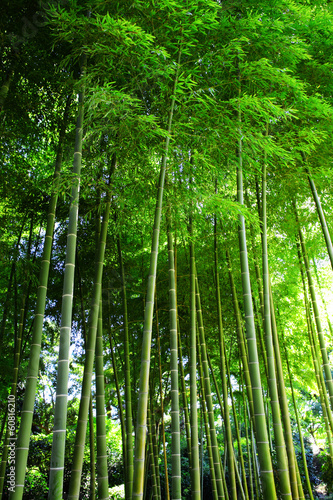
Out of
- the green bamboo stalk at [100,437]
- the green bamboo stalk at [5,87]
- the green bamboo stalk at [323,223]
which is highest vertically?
the green bamboo stalk at [5,87]

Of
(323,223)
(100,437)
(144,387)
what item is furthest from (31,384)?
(323,223)

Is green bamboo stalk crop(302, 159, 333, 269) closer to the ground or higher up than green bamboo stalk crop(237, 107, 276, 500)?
higher up

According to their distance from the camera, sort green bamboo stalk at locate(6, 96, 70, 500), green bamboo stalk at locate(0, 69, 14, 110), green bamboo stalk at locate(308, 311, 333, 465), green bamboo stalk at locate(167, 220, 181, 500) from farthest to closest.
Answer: green bamboo stalk at locate(308, 311, 333, 465) < green bamboo stalk at locate(0, 69, 14, 110) < green bamboo stalk at locate(167, 220, 181, 500) < green bamboo stalk at locate(6, 96, 70, 500)

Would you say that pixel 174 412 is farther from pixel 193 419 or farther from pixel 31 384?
pixel 31 384

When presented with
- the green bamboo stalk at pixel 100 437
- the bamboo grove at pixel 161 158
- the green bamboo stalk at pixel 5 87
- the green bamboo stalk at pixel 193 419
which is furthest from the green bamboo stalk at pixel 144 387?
the green bamboo stalk at pixel 5 87

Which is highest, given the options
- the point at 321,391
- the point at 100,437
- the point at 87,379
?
the point at 321,391

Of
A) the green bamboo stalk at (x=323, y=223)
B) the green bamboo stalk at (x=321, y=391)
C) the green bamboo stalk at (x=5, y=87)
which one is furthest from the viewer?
the green bamboo stalk at (x=321, y=391)

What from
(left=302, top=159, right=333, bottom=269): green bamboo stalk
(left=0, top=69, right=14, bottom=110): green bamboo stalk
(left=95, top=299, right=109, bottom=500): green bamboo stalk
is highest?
(left=0, top=69, right=14, bottom=110): green bamboo stalk

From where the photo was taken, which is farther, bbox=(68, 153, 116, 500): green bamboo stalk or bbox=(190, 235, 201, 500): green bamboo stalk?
bbox=(190, 235, 201, 500): green bamboo stalk

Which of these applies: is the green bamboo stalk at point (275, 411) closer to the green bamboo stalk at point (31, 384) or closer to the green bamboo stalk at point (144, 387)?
the green bamboo stalk at point (144, 387)

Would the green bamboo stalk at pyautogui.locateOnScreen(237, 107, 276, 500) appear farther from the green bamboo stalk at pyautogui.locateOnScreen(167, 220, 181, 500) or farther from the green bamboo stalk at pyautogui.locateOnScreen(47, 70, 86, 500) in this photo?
the green bamboo stalk at pyautogui.locateOnScreen(47, 70, 86, 500)

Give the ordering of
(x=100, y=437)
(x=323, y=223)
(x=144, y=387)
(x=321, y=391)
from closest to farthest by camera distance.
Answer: (x=144, y=387), (x=100, y=437), (x=323, y=223), (x=321, y=391)

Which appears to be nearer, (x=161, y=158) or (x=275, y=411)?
(x=275, y=411)

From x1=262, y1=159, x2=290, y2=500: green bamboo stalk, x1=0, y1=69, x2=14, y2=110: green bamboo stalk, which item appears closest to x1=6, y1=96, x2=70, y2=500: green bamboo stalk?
x1=0, y1=69, x2=14, y2=110: green bamboo stalk
